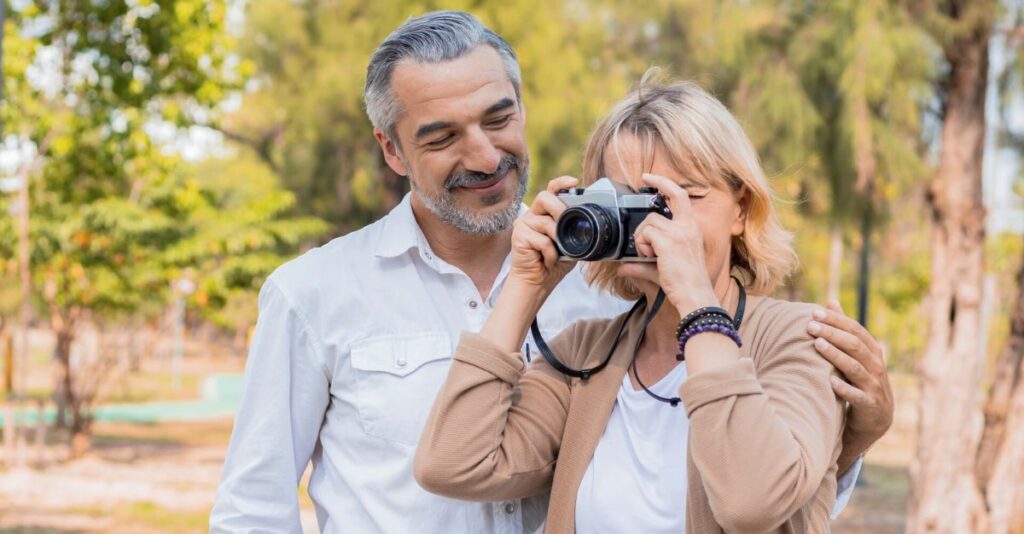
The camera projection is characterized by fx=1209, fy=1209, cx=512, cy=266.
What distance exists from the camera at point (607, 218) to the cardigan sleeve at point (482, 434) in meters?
0.23

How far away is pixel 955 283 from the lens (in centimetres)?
799

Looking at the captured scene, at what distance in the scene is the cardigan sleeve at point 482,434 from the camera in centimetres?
200

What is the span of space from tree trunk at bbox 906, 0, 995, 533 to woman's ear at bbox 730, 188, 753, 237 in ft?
19.9

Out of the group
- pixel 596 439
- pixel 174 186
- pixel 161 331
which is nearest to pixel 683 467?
pixel 596 439

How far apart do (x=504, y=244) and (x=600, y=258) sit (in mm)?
624

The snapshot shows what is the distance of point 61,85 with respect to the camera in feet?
34.4

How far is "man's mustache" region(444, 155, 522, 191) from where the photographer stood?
238 centimetres

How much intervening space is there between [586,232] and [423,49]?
0.65m

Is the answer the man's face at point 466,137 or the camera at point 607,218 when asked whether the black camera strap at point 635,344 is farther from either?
the man's face at point 466,137

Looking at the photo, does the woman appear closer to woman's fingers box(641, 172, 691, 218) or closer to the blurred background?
woman's fingers box(641, 172, 691, 218)

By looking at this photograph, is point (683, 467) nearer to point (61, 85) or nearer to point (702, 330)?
→ point (702, 330)

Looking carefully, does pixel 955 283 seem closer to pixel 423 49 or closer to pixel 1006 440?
pixel 1006 440

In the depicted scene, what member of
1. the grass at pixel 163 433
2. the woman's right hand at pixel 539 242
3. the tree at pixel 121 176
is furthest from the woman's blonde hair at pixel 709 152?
the grass at pixel 163 433

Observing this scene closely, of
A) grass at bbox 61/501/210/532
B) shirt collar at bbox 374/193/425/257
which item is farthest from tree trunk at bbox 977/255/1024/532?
grass at bbox 61/501/210/532
